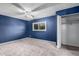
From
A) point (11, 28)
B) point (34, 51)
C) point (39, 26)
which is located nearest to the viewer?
point (34, 51)

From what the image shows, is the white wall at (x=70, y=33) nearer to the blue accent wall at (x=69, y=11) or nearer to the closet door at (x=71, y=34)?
the closet door at (x=71, y=34)

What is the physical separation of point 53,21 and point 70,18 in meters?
1.00

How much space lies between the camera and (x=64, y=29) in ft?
12.3

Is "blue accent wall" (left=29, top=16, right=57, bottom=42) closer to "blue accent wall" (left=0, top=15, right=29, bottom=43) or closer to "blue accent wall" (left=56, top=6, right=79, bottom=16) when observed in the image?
"blue accent wall" (left=56, top=6, right=79, bottom=16)

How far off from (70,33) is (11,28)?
3775mm

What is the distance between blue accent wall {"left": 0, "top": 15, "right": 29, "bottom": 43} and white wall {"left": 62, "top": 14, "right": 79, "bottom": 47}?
324 centimetres

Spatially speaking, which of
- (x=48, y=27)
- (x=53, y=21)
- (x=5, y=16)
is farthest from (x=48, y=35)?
(x=5, y=16)

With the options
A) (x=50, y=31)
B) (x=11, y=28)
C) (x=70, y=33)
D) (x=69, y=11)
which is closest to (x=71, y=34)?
(x=70, y=33)

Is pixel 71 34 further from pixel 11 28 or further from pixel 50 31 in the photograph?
pixel 11 28

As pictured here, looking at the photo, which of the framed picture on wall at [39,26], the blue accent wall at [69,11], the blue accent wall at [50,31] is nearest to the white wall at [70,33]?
the blue accent wall at [50,31]

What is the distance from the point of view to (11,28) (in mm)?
4148

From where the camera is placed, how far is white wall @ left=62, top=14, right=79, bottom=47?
A: 11.0 ft

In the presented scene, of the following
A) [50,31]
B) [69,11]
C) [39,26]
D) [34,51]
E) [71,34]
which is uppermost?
[69,11]

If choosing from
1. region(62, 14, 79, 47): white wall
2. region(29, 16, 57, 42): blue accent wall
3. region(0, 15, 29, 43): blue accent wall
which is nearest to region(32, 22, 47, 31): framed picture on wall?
region(29, 16, 57, 42): blue accent wall
